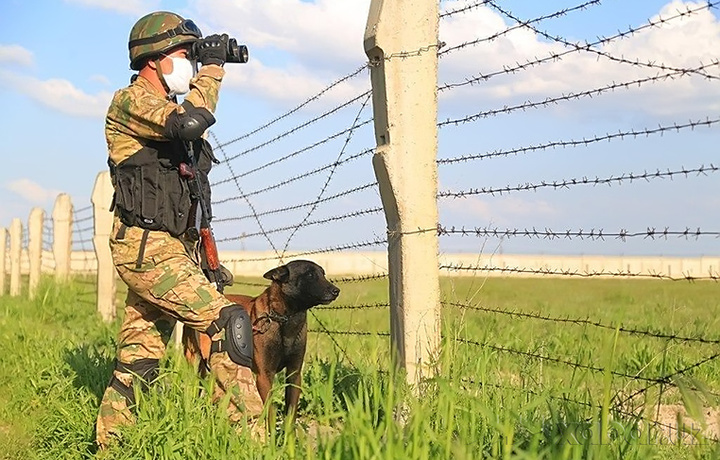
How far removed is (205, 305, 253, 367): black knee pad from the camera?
4082mm

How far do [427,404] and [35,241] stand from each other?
13108mm

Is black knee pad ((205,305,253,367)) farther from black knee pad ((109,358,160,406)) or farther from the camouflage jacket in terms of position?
the camouflage jacket

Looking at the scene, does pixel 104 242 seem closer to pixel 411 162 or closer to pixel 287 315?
pixel 287 315

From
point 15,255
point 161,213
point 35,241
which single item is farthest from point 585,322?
point 15,255

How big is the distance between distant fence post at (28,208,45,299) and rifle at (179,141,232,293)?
10.6m

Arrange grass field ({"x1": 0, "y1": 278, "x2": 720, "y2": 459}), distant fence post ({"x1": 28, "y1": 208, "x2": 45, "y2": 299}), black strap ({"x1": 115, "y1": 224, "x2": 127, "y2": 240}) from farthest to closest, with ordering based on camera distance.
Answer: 1. distant fence post ({"x1": 28, "y1": 208, "x2": 45, "y2": 299})
2. black strap ({"x1": 115, "y1": 224, "x2": 127, "y2": 240})
3. grass field ({"x1": 0, "y1": 278, "x2": 720, "y2": 459})

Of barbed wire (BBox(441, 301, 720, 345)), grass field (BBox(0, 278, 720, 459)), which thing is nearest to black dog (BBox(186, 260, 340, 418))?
grass field (BBox(0, 278, 720, 459))

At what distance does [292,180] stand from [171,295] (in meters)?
2.66

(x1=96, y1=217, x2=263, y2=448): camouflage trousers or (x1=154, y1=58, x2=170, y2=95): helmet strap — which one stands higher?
(x1=154, y1=58, x2=170, y2=95): helmet strap

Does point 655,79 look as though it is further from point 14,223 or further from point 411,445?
point 14,223

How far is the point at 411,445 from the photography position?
2.79 m

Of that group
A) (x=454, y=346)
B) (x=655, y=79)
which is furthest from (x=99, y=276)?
(x=655, y=79)

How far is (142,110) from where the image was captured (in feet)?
13.8

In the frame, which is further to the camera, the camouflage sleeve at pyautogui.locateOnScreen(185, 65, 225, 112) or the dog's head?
the dog's head
